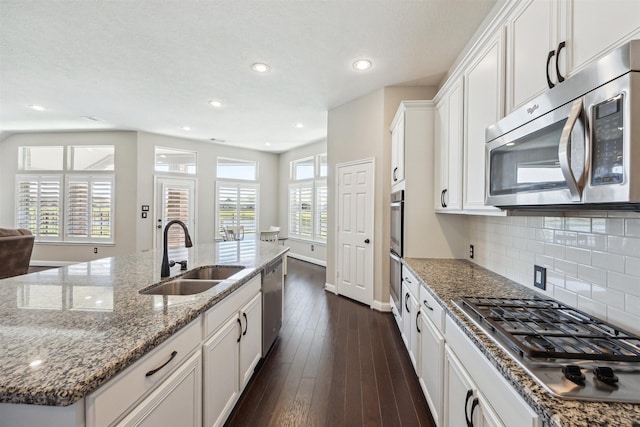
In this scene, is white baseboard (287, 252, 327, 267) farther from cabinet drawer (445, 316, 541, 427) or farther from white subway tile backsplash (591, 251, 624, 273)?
white subway tile backsplash (591, 251, 624, 273)

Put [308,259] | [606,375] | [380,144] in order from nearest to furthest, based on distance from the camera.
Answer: [606,375] < [380,144] < [308,259]

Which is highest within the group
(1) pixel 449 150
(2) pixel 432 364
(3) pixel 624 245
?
(1) pixel 449 150

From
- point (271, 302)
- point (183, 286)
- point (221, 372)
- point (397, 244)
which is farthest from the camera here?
point (397, 244)

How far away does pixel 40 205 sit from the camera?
6.04 metres

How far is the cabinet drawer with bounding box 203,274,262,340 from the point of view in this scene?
1.37 m

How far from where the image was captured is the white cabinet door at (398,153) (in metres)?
2.78

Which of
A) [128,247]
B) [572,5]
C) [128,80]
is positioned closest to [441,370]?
[572,5]

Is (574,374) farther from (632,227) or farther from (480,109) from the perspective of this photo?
(480,109)

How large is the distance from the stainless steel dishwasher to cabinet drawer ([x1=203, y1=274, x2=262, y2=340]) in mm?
170

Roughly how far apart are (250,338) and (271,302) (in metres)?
0.46

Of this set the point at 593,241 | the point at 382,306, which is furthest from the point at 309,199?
the point at 593,241

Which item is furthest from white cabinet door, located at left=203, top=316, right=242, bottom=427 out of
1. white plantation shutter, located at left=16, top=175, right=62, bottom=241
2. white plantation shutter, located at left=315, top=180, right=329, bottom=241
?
white plantation shutter, located at left=16, top=175, right=62, bottom=241

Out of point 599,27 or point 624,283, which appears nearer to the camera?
point 599,27

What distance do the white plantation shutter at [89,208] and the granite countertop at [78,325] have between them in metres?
5.12
